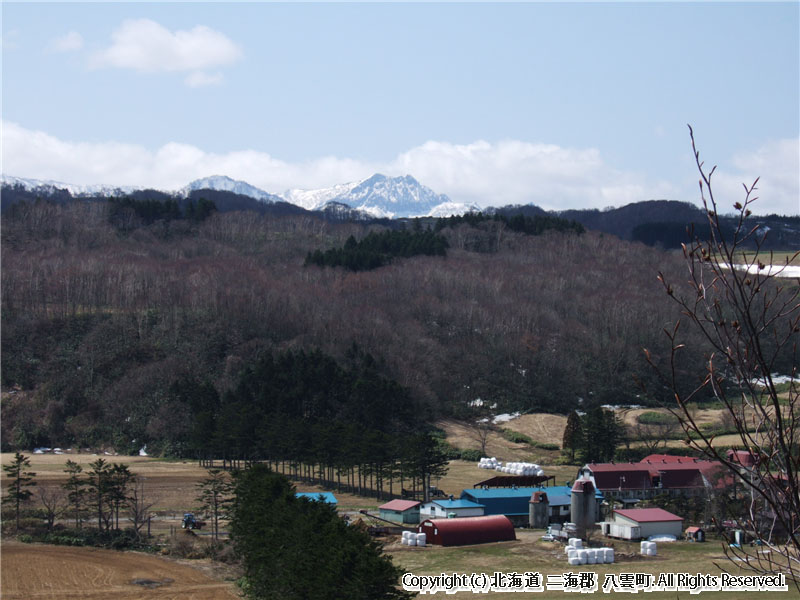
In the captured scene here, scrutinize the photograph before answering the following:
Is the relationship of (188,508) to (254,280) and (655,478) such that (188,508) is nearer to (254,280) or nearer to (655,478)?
(655,478)

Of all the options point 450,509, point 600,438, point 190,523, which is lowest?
point 190,523

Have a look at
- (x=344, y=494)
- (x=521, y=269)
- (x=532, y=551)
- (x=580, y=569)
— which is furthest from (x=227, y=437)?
(x=521, y=269)

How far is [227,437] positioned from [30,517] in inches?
594

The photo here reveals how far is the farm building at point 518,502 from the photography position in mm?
40344

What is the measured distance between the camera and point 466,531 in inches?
1398

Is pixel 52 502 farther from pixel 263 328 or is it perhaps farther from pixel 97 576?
pixel 263 328

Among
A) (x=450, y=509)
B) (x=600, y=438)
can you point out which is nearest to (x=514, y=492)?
(x=450, y=509)

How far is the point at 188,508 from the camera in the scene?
134ft

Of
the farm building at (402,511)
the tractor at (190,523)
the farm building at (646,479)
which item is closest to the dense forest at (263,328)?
the tractor at (190,523)

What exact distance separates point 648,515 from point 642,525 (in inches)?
41.9

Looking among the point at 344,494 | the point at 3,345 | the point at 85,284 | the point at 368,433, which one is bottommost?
the point at 344,494

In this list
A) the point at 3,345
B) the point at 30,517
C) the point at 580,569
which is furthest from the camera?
the point at 3,345

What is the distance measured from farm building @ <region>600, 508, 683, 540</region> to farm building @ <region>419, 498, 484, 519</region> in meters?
5.85

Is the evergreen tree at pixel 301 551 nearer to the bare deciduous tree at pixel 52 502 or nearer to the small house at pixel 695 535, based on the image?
the bare deciduous tree at pixel 52 502
